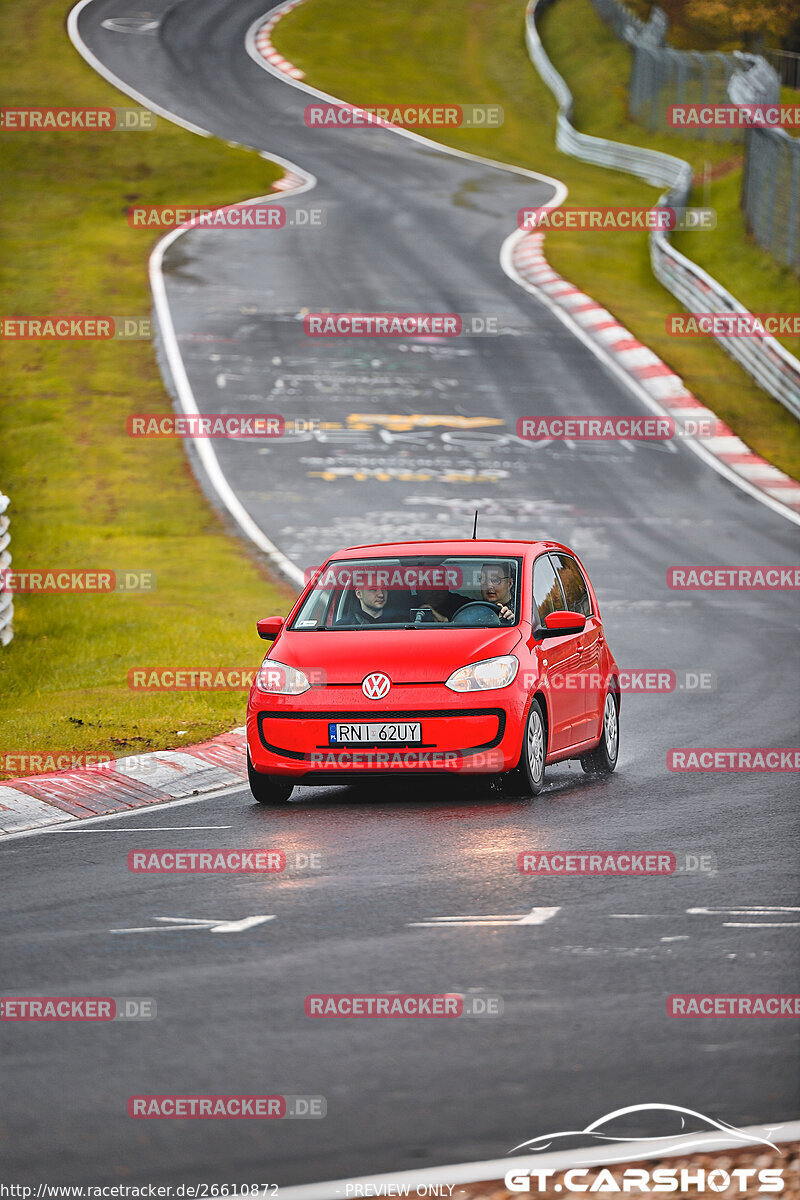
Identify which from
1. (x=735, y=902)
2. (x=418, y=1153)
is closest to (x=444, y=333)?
(x=735, y=902)

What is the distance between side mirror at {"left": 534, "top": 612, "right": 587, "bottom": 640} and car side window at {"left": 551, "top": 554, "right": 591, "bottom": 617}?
1.05 m

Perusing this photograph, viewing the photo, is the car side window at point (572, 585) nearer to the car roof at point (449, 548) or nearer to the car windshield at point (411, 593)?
the car roof at point (449, 548)

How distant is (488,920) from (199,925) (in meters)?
1.26

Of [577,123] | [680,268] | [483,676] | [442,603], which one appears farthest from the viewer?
[577,123]

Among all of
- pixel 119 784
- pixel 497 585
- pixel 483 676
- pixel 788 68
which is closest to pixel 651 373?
pixel 497 585

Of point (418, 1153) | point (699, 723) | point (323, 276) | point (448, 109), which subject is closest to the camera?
point (418, 1153)

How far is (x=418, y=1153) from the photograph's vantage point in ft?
16.4

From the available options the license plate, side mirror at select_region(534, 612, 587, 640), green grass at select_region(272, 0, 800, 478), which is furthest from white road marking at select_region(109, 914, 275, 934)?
green grass at select_region(272, 0, 800, 478)

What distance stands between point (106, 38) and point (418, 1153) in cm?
6155

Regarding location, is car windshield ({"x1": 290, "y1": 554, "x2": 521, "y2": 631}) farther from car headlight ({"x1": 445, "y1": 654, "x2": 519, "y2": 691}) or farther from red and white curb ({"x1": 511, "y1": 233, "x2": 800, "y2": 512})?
red and white curb ({"x1": 511, "y1": 233, "x2": 800, "y2": 512})

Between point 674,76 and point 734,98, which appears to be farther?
point 674,76

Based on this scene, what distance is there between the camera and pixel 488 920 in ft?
25.0

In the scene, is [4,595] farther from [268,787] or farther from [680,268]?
[680,268]

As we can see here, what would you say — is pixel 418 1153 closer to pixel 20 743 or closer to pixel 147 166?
pixel 20 743
